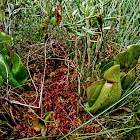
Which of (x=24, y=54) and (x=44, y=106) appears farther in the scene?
(x=24, y=54)

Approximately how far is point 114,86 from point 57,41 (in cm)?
65

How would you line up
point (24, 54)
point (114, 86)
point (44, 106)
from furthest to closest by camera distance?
point (24, 54), point (44, 106), point (114, 86)

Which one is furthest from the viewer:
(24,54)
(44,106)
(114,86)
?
(24,54)

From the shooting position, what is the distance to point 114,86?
68 centimetres

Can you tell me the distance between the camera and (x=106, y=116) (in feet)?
2.41

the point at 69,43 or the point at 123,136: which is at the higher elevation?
the point at 69,43

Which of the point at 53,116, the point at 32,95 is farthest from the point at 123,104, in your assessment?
the point at 32,95

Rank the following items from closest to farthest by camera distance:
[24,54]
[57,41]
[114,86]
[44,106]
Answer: [114,86] < [44,106] < [24,54] < [57,41]

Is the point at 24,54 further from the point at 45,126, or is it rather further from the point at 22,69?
the point at 45,126

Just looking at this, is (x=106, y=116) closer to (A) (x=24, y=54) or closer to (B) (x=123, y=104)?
(B) (x=123, y=104)

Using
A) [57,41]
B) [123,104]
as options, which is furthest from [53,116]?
[57,41]

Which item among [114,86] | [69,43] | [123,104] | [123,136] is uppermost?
[69,43]

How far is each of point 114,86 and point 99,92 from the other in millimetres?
95

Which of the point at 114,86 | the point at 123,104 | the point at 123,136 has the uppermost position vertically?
the point at 114,86
